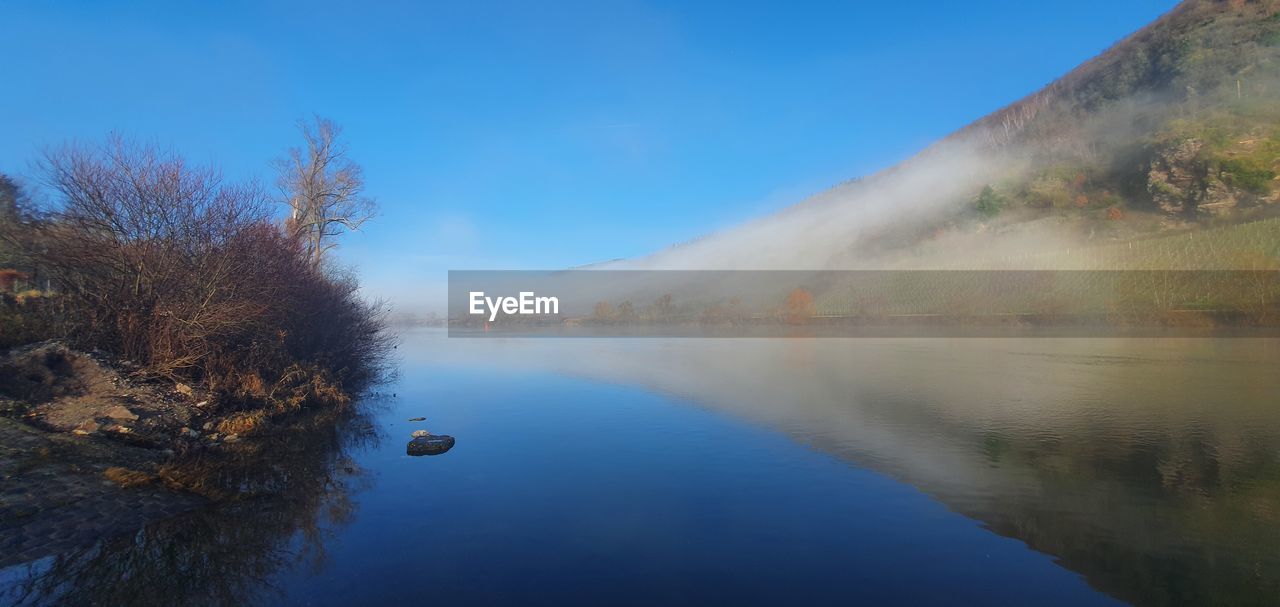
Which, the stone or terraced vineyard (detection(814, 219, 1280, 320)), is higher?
terraced vineyard (detection(814, 219, 1280, 320))

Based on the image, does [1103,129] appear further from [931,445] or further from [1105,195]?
[931,445]

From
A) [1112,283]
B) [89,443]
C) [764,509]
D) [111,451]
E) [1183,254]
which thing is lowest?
[764,509]

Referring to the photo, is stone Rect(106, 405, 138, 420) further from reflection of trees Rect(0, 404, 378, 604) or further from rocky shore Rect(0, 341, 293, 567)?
reflection of trees Rect(0, 404, 378, 604)

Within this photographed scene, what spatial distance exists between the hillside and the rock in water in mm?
56809

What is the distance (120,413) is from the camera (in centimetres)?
981

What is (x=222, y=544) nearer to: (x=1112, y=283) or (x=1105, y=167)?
(x=1112, y=283)

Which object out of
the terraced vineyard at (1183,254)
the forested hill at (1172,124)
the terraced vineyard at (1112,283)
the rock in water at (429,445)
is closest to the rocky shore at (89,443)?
the rock in water at (429,445)

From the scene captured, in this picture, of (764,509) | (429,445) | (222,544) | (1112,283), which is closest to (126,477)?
(222,544)

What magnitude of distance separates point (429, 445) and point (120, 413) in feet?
16.5

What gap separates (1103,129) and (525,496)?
112 meters

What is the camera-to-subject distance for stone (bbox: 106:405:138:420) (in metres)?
9.70

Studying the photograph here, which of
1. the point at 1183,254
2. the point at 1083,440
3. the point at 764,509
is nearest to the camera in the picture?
the point at 764,509

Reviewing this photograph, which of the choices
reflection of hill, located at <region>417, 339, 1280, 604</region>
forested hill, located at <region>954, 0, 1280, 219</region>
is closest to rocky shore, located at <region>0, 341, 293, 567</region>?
reflection of hill, located at <region>417, 339, 1280, 604</region>

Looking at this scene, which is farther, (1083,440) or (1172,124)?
(1172,124)
